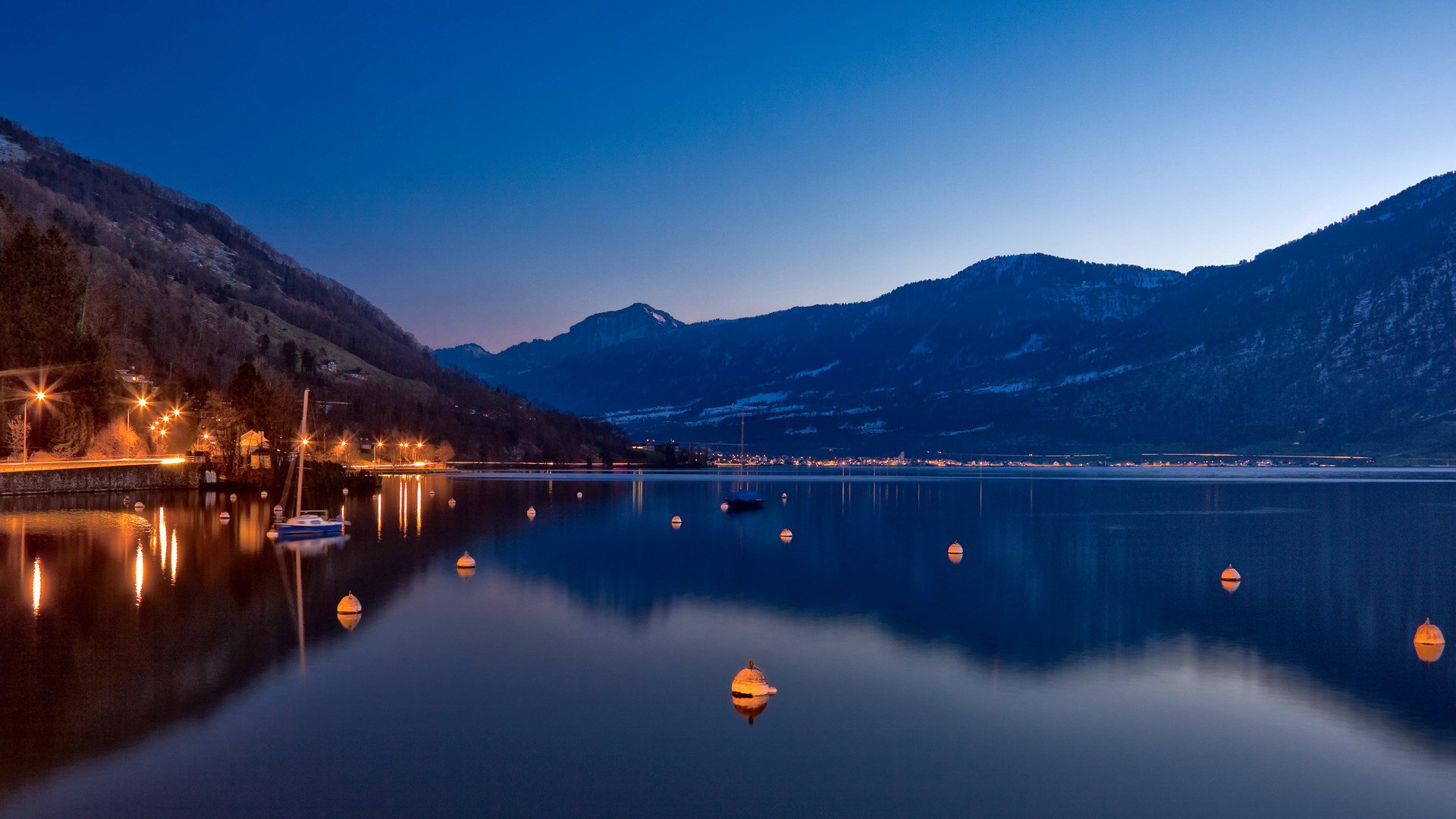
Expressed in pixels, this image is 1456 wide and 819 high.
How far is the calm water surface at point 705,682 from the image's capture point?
16172 mm

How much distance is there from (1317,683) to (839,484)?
14356 centimetres

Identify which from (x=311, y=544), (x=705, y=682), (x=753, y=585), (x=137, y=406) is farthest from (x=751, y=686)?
(x=137, y=406)

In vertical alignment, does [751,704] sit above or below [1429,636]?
above

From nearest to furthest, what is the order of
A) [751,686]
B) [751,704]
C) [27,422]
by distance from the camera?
[751,704]
[751,686]
[27,422]

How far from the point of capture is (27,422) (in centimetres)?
8906

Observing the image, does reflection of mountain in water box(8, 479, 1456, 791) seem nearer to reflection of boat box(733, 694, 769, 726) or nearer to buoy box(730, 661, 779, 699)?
buoy box(730, 661, 779, 699)

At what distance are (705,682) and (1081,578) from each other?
89.5 ft

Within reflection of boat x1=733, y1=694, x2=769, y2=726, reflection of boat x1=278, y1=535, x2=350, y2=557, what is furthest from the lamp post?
reflection of boat x1=733, y1=694, x2=769, y2=726

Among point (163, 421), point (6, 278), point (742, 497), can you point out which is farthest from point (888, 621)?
point (163, 421)

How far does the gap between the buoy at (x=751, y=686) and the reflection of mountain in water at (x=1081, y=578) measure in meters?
7.76

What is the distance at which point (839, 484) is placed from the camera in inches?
6634

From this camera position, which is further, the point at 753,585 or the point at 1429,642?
the point at 753,585

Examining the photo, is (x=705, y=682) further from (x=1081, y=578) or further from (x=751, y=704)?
(x=1081, y=578)

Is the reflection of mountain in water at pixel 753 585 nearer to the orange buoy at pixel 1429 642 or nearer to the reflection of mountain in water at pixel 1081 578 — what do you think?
the reflection of mountain in water at pixel 1081 578
